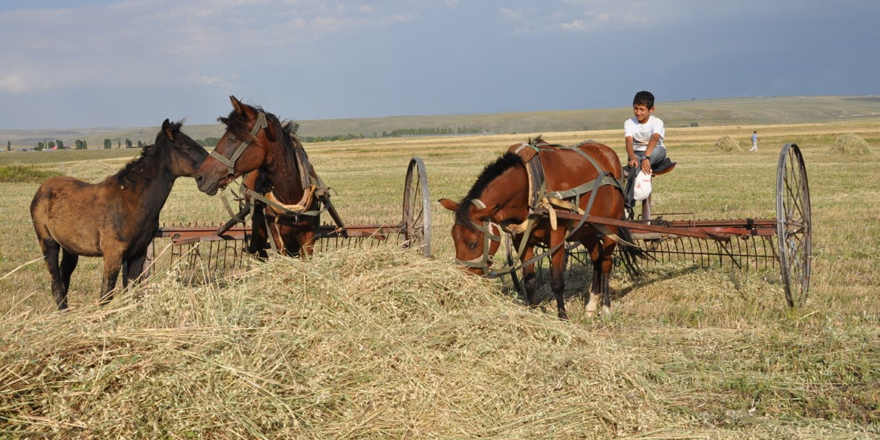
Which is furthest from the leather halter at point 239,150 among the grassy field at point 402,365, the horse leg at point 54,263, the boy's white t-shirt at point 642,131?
the boy's white t-shirt at point 642,131

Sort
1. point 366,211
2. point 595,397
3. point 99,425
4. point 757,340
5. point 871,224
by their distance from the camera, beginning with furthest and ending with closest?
point 366,211
point 871,224
point 757,340
point 595,397
point 99,425

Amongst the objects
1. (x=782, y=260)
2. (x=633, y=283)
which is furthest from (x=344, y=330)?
(x=633, y=283)

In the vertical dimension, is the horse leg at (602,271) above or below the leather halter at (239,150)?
below

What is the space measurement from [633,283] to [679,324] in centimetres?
184

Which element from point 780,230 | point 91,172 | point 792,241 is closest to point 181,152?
point 780,230

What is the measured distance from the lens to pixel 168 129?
677 cm

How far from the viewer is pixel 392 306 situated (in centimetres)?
523

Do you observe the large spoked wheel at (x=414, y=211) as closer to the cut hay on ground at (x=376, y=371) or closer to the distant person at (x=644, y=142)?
the cut hay on ground at (x=376, y=371)

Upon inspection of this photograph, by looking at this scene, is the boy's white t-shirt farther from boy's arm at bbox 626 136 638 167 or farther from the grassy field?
the grassy field

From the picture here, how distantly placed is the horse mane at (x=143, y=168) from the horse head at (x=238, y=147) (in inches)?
29.6

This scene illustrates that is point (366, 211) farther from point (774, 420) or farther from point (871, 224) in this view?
point (774, 420)

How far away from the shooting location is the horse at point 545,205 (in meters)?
6.11

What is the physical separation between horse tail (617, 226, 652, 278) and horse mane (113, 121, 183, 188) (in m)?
4.76

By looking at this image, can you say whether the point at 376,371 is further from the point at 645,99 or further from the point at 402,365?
the point at 645,99
